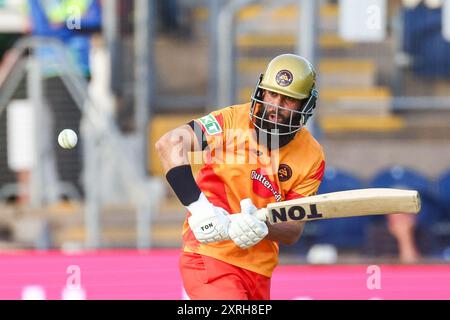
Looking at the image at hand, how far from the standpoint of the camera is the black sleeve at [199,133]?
490 cm

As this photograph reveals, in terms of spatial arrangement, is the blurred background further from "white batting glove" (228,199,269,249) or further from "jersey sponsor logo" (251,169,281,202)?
"white batting glove" (228,199,269,249)

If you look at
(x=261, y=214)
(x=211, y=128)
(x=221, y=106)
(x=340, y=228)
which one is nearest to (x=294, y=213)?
(x=261, y=214)

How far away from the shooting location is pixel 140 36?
369 inches

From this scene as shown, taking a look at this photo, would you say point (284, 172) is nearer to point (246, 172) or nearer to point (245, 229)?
point (246, 172)

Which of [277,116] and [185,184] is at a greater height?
[277,116]

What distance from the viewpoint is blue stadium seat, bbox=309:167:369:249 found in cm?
873

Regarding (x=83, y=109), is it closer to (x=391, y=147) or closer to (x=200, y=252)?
A: (x=391, y=147)

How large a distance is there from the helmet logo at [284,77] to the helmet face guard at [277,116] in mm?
83

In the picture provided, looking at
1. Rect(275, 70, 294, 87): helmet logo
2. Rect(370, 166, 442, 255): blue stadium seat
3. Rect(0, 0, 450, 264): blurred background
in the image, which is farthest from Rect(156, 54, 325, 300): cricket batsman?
Rect(370, 166, 442, 255): blue stadium seat

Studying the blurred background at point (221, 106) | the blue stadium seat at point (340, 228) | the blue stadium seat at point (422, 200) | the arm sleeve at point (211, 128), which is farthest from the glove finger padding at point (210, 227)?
the blue stadium seat at point (422, 200)

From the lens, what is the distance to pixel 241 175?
5.01m

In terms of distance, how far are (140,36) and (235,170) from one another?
454 centimetres

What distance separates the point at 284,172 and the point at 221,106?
3863mm
